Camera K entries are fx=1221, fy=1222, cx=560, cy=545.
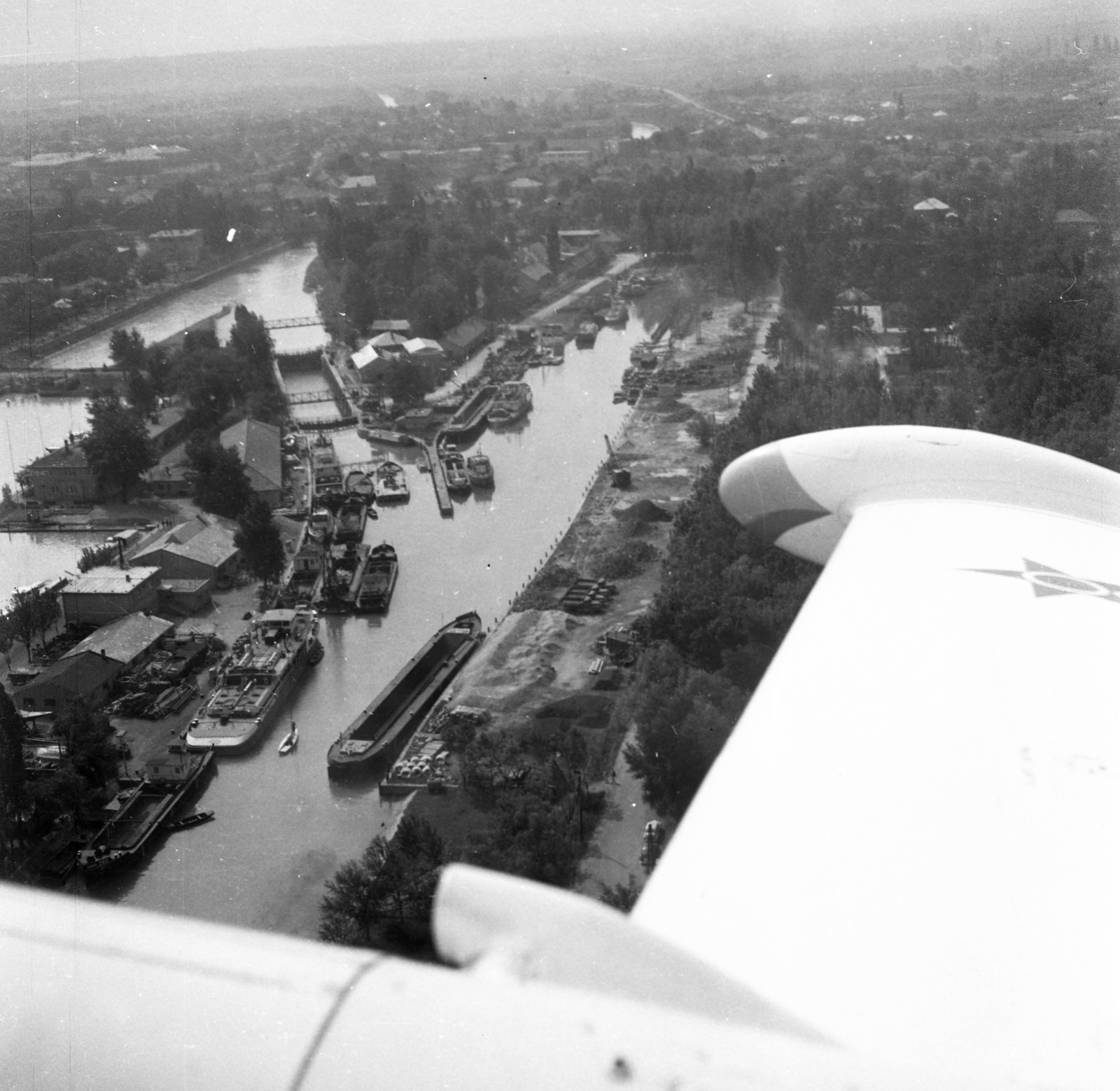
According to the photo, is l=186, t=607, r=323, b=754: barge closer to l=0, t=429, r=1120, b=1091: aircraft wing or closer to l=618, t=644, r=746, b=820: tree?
l=618, t=644, r=746, b=820: tree

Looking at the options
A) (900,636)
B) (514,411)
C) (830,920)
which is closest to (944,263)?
(514,411)

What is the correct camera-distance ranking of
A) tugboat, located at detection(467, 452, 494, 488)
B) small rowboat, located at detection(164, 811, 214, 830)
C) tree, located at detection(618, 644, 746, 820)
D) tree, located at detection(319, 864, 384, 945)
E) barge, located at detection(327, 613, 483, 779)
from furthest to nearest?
tugboat, located at detection(467, 452, 494, 488) → barge, located at detection(327, 613, 483, 779) → small rowboat, located at detection(164, 811, 214, 830) → tree, located at detection(618, 644, 746, 820) → tree, located at detection(319, 864, 384, 945)

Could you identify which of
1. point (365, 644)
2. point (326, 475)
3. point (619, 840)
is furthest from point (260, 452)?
point (619, 840)

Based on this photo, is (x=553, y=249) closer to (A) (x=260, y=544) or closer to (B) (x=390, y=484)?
(B) (x=390, y=484)

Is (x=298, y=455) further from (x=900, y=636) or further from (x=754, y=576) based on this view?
(x=900, y=636)

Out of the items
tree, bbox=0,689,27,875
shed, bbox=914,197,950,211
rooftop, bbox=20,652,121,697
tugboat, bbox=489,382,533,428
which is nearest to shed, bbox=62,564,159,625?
rooftop, bbox=20,652,121,697

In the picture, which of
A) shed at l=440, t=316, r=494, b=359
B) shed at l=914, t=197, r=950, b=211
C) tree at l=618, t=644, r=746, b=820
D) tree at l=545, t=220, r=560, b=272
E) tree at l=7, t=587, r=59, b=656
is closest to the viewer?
tree at l=618, t=644, r=746, b=820

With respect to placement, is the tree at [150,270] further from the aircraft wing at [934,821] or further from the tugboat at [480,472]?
the aircraft wing at [934,821]
